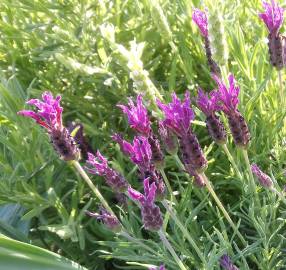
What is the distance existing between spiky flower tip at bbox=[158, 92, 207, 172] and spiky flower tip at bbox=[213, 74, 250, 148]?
0.07m

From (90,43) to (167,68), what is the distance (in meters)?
0.28

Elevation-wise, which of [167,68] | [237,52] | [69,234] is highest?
[237,52]

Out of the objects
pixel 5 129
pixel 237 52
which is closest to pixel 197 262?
pixel 237 52

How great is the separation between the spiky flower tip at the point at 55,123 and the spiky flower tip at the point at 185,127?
0.60 feet

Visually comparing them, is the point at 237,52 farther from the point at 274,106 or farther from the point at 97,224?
the point at 97,224

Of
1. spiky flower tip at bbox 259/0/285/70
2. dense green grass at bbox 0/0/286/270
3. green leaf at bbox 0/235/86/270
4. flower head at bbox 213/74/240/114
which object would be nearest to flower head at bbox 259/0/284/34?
spiky flower tip at bbox 259/0/285/70

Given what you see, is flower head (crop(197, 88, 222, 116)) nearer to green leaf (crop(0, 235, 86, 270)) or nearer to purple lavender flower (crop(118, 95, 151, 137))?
purple lavender flower (crop(118, 95, 151, 137))

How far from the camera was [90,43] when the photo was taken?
5.15 feet

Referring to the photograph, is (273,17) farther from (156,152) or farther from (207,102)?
(156,152)

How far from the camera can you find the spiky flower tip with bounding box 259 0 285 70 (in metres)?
1.18

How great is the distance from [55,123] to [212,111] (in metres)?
0.29

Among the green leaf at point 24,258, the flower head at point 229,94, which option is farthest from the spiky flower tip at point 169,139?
the green leaf at point 24,258

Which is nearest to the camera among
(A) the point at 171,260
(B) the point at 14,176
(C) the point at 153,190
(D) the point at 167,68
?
(C) the point at 153,190

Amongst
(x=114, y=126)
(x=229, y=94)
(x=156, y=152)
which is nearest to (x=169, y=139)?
(x=156, y=152)
